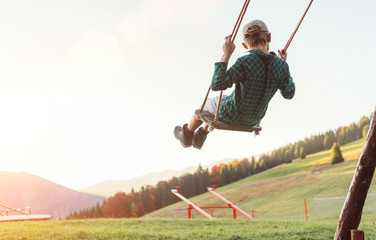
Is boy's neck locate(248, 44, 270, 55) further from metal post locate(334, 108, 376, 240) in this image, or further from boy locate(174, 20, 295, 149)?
metal post locate(334, 108, 376, 240)

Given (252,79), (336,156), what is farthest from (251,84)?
(336,156)

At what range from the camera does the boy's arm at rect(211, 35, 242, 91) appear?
3.99 m

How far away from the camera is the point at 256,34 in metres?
4.07

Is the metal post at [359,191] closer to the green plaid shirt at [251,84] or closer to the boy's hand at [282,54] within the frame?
the green plaid shirt at [251,84]

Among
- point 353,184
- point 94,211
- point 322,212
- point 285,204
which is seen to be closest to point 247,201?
point 285,204

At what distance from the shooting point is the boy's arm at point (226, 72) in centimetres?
399

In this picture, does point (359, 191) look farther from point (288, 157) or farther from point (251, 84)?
point (288, 157)

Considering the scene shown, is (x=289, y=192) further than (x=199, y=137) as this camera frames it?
Yes

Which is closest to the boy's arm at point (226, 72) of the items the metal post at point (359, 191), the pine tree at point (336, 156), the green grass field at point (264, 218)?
the metal post at point (359, 191)

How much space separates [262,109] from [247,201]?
68.7m

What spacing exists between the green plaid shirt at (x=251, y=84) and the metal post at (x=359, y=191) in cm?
120

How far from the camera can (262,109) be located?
4.48 metres

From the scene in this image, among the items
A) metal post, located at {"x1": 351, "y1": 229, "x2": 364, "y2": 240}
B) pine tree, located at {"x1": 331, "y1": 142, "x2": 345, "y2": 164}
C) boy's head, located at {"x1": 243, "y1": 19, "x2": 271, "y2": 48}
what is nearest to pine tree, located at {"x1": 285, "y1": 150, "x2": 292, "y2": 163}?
pine tree, located at {"x1": 331, "y1": 142, "x2": 345, "y2": 164}

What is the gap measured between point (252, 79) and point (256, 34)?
50cm
